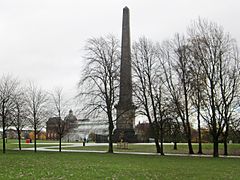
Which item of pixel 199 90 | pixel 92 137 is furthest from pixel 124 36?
pixel 92 137

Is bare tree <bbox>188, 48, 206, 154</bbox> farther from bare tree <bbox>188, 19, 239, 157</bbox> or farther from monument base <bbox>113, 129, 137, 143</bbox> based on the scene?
monument base <bbox>113, 129, 137, 143</bbox>

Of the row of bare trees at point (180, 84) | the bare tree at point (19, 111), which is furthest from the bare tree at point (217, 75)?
the bare tree at point (19, 111)

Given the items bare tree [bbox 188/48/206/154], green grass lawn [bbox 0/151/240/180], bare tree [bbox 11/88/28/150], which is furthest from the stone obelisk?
green grass lawn [bbox 0/151/240/180]

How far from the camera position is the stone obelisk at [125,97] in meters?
35.2

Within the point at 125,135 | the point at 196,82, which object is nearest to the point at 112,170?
the point at 196,82

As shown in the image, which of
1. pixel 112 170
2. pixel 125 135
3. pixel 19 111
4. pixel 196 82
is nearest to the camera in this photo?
pixel 112 170

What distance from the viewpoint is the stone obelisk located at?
115 feet

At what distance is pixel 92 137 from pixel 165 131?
54614mm

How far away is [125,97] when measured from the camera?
38.8 m

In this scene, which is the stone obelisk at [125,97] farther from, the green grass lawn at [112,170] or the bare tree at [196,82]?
the green grass lawn at [112,170]

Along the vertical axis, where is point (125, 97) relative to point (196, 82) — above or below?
below

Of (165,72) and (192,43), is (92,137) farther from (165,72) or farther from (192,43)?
(192,43)

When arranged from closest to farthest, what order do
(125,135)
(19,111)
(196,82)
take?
1. (196,82)
2. (19,111)
3. (125,135)

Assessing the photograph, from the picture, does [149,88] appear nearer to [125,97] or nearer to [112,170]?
[125,97]
